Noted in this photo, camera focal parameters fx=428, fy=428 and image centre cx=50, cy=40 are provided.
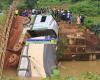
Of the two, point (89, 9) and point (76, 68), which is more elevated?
point (76, 68)

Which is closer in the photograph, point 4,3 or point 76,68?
point 76,68

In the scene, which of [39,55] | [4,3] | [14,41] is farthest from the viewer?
[4,3]

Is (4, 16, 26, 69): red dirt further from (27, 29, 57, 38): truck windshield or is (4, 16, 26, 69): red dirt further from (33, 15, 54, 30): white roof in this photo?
(33, 15, 54, 30): white roof

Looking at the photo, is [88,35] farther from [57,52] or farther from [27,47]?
[27,47]

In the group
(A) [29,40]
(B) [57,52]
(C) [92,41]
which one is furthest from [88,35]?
(A) [29,40]

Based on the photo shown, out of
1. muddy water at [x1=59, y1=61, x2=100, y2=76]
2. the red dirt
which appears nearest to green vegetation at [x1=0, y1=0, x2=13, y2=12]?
the red dirt

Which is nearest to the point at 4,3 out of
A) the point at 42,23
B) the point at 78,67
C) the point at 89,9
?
the point at 89,9

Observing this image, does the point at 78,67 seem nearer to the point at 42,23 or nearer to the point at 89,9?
the point at 42,23
